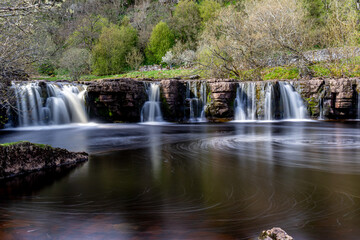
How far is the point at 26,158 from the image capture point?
585 centimetres

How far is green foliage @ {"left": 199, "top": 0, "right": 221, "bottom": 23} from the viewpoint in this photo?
4991cm

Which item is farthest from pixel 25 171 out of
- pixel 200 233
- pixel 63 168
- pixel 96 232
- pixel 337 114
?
pixel 337 114

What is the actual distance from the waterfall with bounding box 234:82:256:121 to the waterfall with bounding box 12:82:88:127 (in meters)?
10.9

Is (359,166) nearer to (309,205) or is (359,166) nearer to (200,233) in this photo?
(309,205)

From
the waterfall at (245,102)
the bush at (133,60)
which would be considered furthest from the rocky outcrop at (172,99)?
the bush at (133,60)

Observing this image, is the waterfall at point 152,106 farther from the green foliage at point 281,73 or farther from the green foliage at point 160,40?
the green foliage at point 160,40

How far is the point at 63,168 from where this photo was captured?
6312mm

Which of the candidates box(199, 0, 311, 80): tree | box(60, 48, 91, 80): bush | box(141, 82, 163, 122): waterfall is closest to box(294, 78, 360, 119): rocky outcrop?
box(199, 0, 311, 80): tree

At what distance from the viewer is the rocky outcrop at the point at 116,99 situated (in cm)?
1928

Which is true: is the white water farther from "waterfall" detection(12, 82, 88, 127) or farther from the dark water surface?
the dark water surface

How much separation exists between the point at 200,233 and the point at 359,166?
5.30 m

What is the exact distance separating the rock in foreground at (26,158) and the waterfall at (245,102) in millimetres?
15879

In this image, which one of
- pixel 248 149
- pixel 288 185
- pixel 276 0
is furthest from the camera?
pixel 276 0

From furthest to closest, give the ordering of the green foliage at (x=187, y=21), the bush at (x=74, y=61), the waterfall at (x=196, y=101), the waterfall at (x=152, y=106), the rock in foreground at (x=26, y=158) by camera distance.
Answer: the green foliage at (x=187, y=21)
the bush at (x=74, y=61)
the waterfall at (x=196, y=101)
the waterfall at (x=152, y=106)
the rock in foreground at (x=26, y=158)
